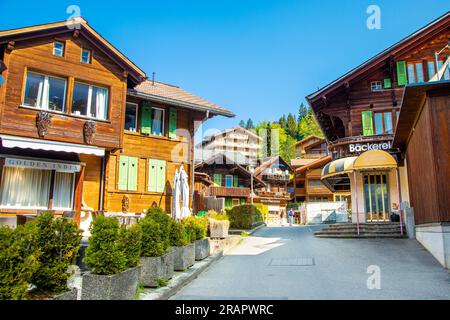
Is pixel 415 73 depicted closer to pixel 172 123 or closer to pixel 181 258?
pixel 172 123

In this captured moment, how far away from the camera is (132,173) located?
57.0 ft

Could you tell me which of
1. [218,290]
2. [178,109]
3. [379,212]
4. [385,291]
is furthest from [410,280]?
[178,109]

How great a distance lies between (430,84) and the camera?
1028cm

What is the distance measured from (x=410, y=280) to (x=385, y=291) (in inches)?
60.3

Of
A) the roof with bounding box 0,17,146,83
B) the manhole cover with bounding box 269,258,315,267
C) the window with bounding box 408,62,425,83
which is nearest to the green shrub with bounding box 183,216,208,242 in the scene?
the manhole cover with bounding box 269,258,315,267

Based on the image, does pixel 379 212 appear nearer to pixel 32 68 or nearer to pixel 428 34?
pixel 428 34

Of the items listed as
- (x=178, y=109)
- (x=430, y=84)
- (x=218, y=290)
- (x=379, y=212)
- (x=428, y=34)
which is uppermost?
(x=428, y=34)

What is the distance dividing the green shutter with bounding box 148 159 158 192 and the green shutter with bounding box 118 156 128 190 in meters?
1.15

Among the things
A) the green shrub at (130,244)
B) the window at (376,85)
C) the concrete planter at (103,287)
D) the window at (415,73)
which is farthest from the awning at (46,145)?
the window at (415,73)

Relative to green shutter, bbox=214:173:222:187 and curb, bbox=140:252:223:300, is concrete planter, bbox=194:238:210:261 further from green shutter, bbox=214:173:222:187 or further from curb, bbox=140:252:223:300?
green shutter, bbox=214:173:222:187

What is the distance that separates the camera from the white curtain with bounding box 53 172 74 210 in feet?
48.4

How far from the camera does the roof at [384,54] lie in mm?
20719

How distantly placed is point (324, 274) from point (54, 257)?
695 centimetres
